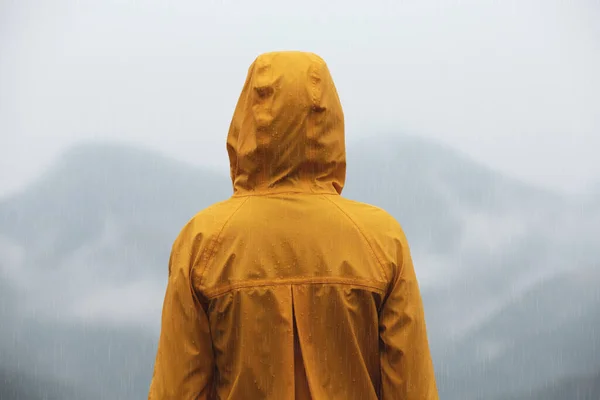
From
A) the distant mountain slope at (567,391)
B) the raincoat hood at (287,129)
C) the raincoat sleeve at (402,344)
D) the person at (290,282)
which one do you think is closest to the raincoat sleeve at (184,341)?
the person at (290,282)

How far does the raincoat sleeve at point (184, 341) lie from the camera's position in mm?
1359

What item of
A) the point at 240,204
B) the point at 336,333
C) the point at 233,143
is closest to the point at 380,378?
the point at 336,333

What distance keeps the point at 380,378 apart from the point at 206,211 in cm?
42

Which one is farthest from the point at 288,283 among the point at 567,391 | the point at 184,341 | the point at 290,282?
the point at 567,391

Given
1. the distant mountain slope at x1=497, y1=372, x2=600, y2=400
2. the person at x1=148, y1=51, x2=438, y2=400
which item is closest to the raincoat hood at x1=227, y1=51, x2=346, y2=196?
the person at x1=148, y1=51, x2=438, y2=400

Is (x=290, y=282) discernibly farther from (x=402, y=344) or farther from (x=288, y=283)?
(x=402, y=344)

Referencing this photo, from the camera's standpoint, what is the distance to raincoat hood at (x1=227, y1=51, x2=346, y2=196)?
1.39m

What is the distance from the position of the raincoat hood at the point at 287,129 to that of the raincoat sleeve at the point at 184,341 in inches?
6.9

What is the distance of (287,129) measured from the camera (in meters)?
1.39

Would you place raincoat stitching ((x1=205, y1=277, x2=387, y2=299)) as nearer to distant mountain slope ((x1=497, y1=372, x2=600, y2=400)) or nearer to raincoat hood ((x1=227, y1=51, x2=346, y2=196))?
raincoat hood ((x1=227, y1=51, x2=346, y2=196))

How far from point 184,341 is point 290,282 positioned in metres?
0.21

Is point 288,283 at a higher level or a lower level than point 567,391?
higher

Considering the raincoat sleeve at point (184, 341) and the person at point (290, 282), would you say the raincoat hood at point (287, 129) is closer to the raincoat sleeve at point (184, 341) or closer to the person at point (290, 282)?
the person at point (290, 282)

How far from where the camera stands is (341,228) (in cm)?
136
